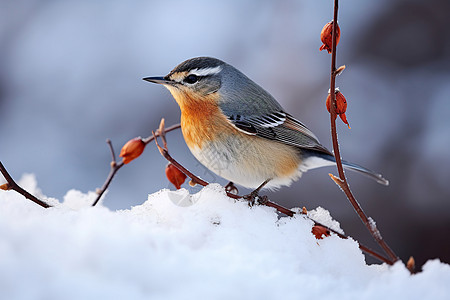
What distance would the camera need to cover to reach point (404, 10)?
416 cm

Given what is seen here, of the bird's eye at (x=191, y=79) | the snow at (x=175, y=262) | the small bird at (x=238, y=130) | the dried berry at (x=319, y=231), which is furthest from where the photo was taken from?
the bird's eye at (x=191, y=79)

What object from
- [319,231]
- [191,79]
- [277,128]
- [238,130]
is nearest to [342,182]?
[319,231]

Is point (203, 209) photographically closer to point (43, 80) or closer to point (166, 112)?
point (166, 112)

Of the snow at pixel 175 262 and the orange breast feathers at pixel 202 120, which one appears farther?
the orange breast feathers at pixel 202 120

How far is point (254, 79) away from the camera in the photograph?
4.42m

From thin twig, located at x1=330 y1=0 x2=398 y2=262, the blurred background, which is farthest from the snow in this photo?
the blurred background

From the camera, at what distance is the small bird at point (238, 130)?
91.5 inches

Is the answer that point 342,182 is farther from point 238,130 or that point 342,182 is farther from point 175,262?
point 238,130

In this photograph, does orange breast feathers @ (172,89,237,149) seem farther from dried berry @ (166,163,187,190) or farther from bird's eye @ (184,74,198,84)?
dried berry @ (166,163,187,190)

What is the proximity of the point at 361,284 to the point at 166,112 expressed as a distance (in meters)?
3.43

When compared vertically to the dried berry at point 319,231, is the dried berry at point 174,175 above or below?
above

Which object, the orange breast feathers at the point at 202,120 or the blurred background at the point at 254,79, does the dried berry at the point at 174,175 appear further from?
the blurred background at the point at 254,79

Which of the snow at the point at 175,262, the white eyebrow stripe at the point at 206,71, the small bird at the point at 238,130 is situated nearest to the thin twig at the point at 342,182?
the snow at the point at 175,262

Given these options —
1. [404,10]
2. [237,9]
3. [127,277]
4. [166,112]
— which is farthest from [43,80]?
[127,277]
